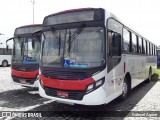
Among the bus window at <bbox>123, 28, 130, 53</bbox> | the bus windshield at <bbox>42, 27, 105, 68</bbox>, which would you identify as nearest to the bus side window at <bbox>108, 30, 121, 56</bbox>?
the bus windshield at <bbox>42, 27, 105, 68</bbox>

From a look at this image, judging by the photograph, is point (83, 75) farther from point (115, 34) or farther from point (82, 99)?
point (115, 34)

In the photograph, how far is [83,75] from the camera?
6.23m

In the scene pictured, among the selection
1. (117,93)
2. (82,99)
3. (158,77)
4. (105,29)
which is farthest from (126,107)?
(158,77)

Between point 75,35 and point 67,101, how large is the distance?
183 cm

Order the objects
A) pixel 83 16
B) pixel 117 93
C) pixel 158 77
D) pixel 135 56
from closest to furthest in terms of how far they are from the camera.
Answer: pixel 83 16
pixel 117 93
pixel 135 56
pixel 158 77

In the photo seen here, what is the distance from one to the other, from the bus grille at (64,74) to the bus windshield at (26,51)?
286cm

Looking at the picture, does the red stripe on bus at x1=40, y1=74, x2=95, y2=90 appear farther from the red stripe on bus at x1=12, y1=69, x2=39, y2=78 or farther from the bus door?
the red stripe on bus at x1=12, y1=69, x2=39, y2=78

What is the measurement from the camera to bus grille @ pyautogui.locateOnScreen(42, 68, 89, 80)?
6.24 metres

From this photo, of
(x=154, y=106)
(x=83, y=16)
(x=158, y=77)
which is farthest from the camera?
(x=158, y=77)

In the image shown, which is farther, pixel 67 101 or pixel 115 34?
pixel 115 34

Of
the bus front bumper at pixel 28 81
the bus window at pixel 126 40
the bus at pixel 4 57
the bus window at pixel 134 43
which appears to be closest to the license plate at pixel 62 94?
the bus window at pixel 126 40

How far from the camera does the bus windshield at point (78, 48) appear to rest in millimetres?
6258

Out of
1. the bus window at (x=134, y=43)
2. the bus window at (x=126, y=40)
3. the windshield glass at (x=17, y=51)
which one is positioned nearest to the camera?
the bus window at (x=126, y=40)

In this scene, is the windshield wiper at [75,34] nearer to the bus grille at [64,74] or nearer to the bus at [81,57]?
the bus at [81,57]
